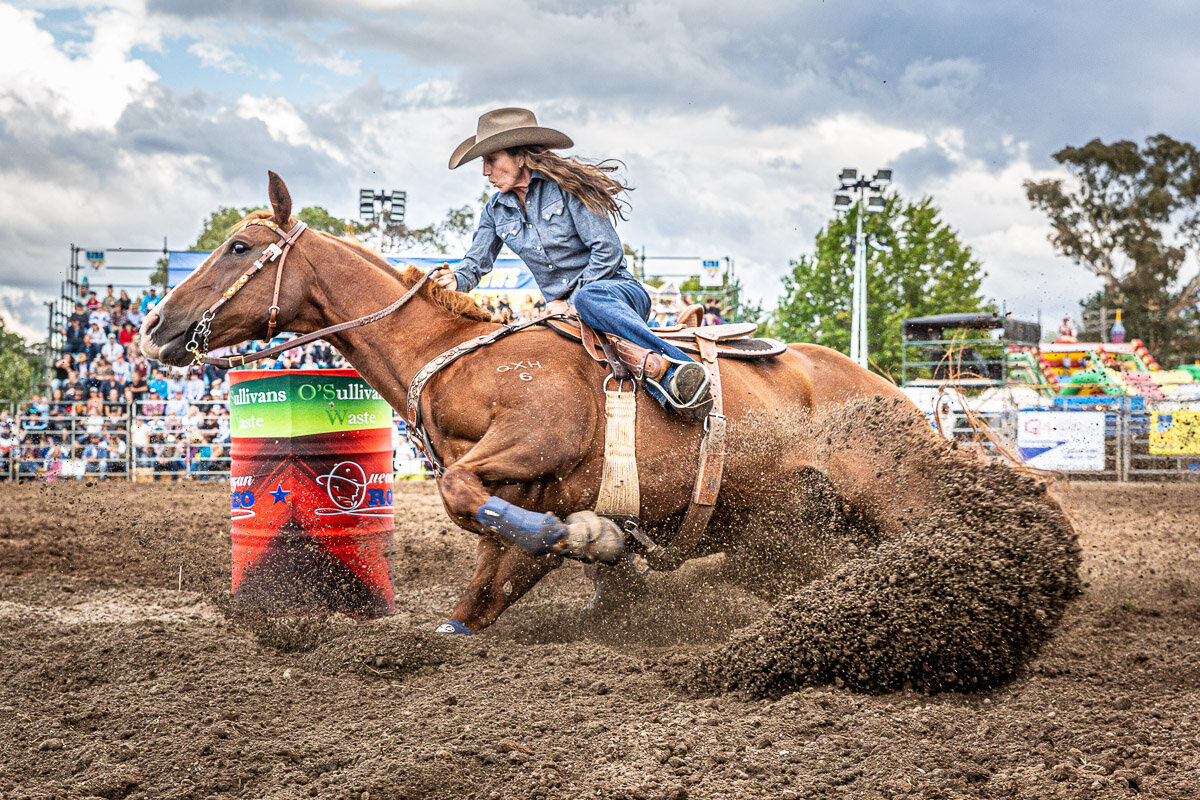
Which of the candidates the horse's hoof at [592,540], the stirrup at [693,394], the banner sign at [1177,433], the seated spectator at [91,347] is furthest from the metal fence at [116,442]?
the banner sign at [1177,433]

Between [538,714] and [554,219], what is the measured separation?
2.22 meters

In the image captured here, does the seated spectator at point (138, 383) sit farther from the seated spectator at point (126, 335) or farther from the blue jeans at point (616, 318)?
the blue jeans at point (616, 318)

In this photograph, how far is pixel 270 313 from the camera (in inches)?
170

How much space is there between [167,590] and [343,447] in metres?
1.72

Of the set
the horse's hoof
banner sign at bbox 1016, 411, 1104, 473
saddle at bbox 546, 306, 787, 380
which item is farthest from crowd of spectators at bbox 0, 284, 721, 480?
the horse's hoof

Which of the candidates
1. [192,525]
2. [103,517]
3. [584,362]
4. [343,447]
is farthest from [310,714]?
[103,517]

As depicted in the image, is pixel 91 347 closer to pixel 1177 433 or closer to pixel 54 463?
pixel 54 463

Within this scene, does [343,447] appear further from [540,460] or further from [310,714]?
[310,714]

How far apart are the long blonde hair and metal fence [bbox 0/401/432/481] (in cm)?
1106

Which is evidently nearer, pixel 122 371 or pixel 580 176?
pixel 580 176

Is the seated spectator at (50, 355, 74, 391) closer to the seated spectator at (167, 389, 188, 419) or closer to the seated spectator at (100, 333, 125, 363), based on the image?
the seated spectator at (100, 333, 125, 363)

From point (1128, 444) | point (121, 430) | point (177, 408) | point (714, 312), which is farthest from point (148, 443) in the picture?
point (1128, 444)

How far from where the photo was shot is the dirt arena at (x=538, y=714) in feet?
8.61

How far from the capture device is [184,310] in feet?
13.9
